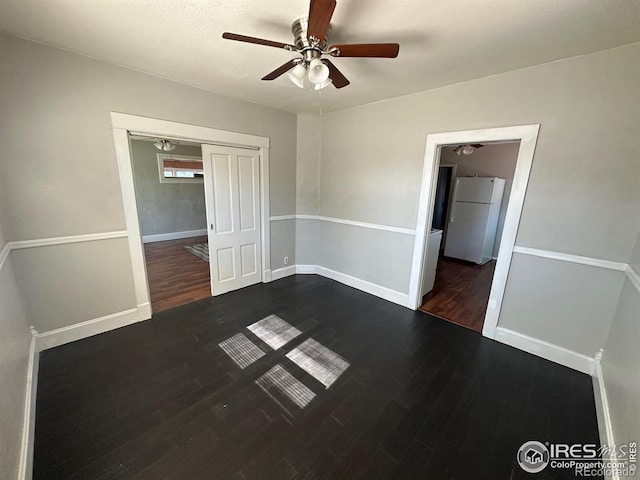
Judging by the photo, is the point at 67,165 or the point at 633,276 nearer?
the point at 633,276

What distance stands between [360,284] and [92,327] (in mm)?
3161

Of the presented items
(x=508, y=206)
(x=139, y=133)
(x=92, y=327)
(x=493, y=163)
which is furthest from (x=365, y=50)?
(x=493, y=163)

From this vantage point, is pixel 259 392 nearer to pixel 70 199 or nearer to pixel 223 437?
pixel 223 437

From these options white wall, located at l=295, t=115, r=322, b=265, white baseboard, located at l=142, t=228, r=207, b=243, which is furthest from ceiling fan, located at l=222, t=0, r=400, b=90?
white baseboard, located at l=142, t=228, r=207, b=243

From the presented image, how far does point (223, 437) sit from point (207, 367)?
679 millimetres

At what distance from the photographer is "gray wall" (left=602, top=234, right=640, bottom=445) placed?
133 centimetres

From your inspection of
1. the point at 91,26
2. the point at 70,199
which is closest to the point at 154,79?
the point at 91,26

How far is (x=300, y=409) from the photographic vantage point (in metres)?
1.76

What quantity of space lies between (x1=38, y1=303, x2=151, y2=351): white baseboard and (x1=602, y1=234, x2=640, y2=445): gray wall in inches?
153

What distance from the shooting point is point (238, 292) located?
3.56 meters

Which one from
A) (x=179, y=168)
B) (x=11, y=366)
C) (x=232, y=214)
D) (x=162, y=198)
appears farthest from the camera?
(x=179, y=168)

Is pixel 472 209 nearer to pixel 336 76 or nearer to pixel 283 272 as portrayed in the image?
pixel 283 272

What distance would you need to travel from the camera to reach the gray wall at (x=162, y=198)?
563 cm

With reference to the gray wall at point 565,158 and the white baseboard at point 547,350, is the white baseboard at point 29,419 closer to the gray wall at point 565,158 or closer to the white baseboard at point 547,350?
the gray wall at point 565,158
